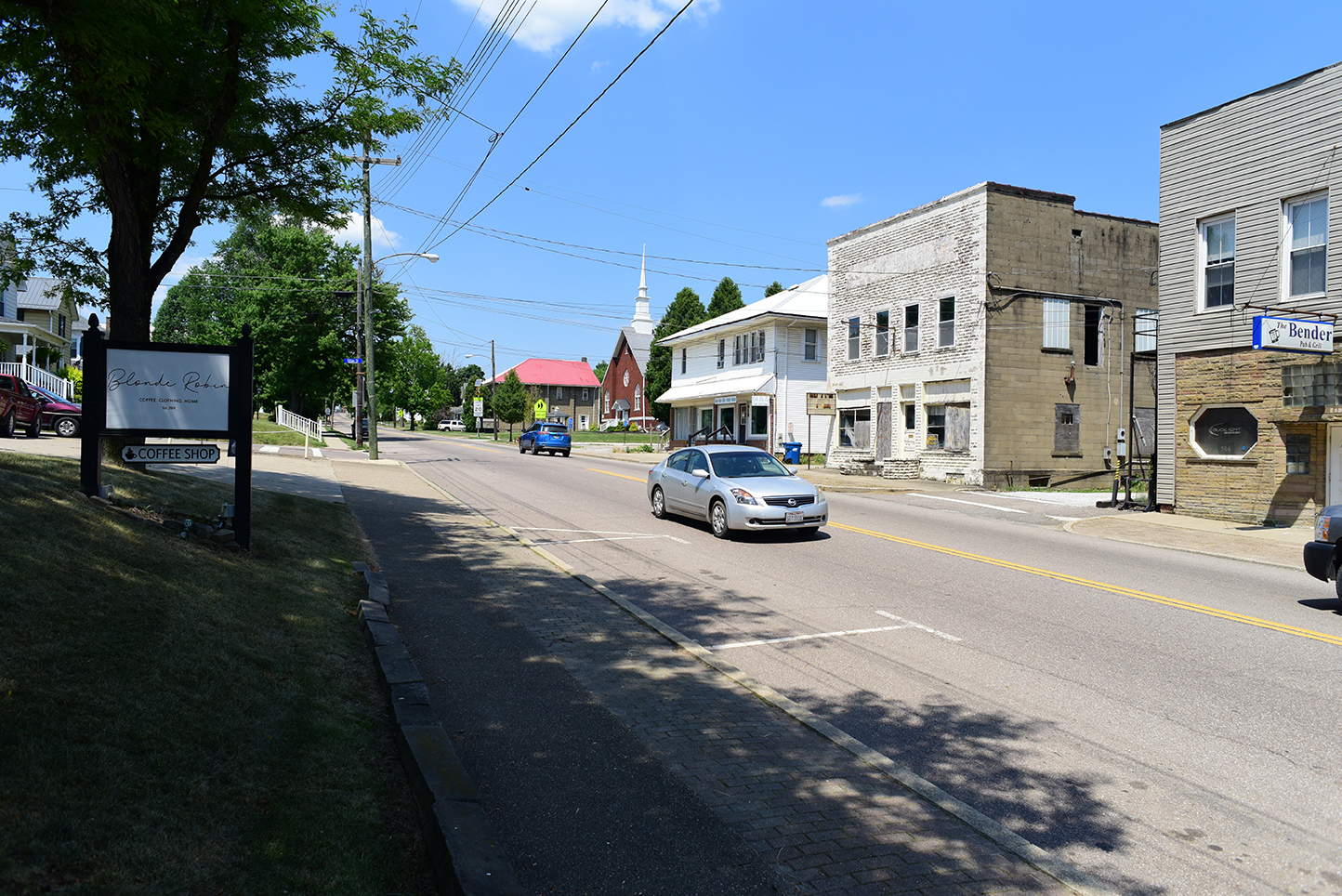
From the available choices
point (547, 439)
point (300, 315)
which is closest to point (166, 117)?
point (547, 439)

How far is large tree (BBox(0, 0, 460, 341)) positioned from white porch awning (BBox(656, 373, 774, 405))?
2643cm

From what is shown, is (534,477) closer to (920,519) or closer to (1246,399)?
(920,519)

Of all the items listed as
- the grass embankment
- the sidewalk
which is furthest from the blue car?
the grass embankment

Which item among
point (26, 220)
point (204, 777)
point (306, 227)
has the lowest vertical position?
point (204, 777)

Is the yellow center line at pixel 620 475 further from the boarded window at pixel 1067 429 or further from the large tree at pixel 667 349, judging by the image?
the large tree at pixel 667 349

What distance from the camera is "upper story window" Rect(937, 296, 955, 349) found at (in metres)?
28.7

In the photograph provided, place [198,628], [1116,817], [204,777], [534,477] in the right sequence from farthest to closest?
1. [534,477]
2. [198,628]
3. [1116,817]
4. [204,777]

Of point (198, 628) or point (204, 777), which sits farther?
point (198, 628)

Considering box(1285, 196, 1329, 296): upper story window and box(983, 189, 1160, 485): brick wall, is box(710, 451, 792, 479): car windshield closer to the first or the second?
box(1285, 196, 1329, 296): upper story window

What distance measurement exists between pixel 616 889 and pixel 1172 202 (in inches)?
810

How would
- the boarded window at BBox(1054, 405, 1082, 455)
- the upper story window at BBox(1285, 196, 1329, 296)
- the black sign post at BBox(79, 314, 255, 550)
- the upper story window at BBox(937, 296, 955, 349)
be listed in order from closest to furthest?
1. the black sign post at BBox(79, 314, 255, 550)
2. the upper story window at BBox(1285, 196, 1329, 296)
3. the boarded window at BBox(1054, 405, 1082, 455)
4. the upper story window at BBox(937, 296, 955, 349)

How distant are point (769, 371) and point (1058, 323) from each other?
44.7 feet

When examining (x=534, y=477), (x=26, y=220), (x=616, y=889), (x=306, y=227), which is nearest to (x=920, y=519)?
(x=534, y=477)

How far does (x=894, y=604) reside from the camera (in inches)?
360
